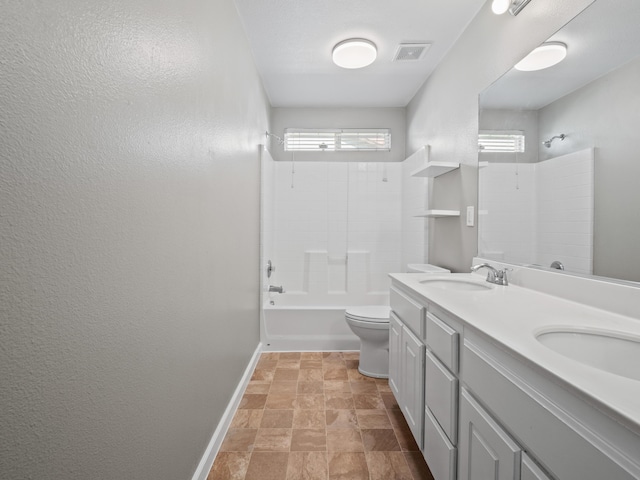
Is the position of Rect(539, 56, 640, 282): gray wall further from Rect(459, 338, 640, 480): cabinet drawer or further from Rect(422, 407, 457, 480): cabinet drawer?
Rect(422, 407, 457, 480): cabinet drawer

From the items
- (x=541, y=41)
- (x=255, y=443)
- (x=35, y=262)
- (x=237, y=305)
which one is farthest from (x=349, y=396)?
(x=541, y=41)

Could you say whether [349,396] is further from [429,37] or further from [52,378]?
[429,37]

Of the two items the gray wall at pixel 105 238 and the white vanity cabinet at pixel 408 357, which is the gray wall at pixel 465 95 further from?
the gray wall at pixel 105 238

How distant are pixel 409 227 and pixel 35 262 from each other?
299 cm

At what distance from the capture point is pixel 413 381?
4.71 feet

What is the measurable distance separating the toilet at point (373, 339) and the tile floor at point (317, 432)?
0.08 meters

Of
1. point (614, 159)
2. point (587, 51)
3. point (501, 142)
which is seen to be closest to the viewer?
point (614, 159)

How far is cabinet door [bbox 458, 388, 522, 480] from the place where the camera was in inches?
28.9

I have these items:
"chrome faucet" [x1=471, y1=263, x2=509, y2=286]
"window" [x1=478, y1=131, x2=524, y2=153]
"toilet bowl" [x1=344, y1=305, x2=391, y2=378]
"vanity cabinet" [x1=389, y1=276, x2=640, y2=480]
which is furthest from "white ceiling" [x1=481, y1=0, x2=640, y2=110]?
"toilet bowl" [x1=344, y1=305, x2=391, y2=378]

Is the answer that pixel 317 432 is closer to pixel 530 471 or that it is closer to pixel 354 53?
pixel 530 471

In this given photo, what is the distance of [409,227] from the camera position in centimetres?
315

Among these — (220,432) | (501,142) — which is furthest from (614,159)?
(220,432)

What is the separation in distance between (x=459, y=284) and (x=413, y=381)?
1.98 ft

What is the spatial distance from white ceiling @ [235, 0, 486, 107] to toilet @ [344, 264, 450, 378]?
1687 millimetres
